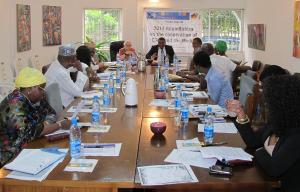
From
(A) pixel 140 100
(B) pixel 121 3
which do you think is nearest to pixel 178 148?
(A) pixel 140 100

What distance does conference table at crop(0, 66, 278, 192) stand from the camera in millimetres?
1753

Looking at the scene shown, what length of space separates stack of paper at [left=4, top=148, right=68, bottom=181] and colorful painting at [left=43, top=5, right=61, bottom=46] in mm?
5808

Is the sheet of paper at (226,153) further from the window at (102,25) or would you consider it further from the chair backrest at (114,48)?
the window at (102,25)

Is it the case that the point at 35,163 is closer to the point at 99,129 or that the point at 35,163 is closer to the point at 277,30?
the point at 99,129

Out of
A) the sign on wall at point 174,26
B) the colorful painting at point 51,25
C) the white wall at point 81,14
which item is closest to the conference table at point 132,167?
the white wall at point 81,14

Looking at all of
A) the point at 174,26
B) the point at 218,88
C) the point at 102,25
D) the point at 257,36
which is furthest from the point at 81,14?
the point at 218,88

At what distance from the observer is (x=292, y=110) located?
75.0 inches

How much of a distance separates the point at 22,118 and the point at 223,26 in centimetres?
763

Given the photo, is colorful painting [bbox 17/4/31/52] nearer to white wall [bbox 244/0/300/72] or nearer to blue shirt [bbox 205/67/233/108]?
blue shirt [bbox 205/67/233/108]

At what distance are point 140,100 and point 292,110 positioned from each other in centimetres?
194

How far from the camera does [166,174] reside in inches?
71.8

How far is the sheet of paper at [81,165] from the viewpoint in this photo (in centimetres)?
188

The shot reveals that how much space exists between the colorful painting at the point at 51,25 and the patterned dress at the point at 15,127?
5348mm

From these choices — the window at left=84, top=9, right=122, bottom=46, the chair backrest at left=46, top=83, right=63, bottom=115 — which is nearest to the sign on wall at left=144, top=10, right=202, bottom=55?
the window at left=84, top=9, right=122, bottom=46
